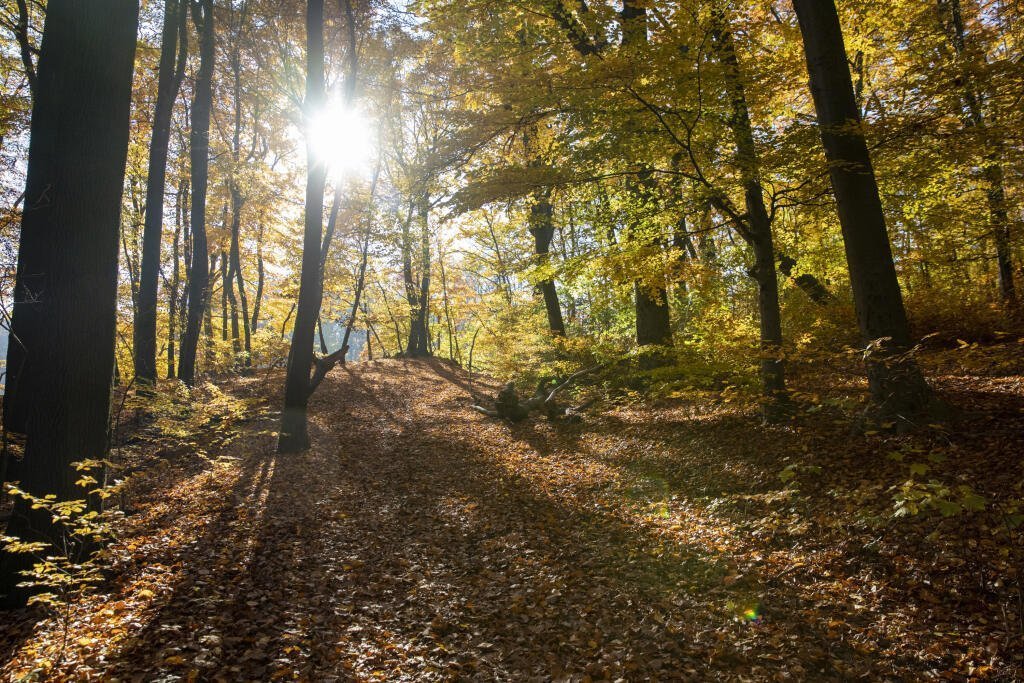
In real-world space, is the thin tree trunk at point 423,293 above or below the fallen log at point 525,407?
above

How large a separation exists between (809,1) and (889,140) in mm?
2108

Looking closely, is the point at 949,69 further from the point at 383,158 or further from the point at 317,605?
the point at 383,158

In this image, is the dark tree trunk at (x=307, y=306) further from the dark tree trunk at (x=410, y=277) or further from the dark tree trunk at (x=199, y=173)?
the dark tree trunk at (x=410, y=277)

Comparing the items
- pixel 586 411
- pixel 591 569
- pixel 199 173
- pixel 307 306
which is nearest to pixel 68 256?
pixel 307 306

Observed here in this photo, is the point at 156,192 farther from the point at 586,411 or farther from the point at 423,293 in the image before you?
the point at 423,293

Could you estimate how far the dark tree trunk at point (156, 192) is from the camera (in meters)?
11.4

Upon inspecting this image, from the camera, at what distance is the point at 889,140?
6.70m

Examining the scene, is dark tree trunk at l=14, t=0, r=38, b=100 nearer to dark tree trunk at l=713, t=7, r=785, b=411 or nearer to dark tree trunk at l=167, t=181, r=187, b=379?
dark tree trunk at l=167, t=181, r=187, b=379

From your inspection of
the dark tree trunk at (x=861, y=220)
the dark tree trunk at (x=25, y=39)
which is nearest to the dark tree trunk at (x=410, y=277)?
the dark tree trunk at (x=25, y=39)

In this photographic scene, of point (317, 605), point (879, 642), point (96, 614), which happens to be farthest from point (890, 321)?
point (96, 614)

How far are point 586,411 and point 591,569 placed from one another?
22.8 ft

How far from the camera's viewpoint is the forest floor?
3.62 metres

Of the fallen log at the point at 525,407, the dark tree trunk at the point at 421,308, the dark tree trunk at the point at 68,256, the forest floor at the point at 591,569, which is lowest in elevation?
the forest floor at the point at 591,569

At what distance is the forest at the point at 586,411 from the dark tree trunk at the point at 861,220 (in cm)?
4
